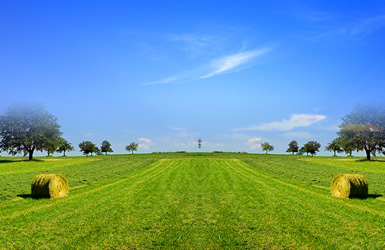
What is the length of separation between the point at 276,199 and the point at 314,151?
463 feet

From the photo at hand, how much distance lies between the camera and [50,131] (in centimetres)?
7119

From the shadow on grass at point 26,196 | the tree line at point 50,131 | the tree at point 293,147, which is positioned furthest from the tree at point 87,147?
the shadow on grass at point 26,196

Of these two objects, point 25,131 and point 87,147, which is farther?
point 87,147

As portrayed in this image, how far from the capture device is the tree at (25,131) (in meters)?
68.6

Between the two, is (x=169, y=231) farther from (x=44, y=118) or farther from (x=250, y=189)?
(x=44, y=118)

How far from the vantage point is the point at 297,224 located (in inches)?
492

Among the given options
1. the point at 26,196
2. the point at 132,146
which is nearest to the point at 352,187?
the point at 26,196

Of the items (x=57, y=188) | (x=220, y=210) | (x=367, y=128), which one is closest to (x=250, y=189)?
(x=220, y=210)

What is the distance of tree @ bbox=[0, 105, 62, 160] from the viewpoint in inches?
2702

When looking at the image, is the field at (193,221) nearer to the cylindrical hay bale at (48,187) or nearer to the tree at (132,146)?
the cylindrical hay bale at (48,187)

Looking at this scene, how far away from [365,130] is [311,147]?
2944 inches

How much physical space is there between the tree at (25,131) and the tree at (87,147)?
243 ft

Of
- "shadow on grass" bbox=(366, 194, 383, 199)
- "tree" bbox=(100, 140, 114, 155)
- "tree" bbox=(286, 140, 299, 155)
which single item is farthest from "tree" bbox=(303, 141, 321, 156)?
"shadow on grass" bbox=(366, 194, 383, 199)

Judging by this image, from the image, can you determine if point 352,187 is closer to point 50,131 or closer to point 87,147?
point 50,131
